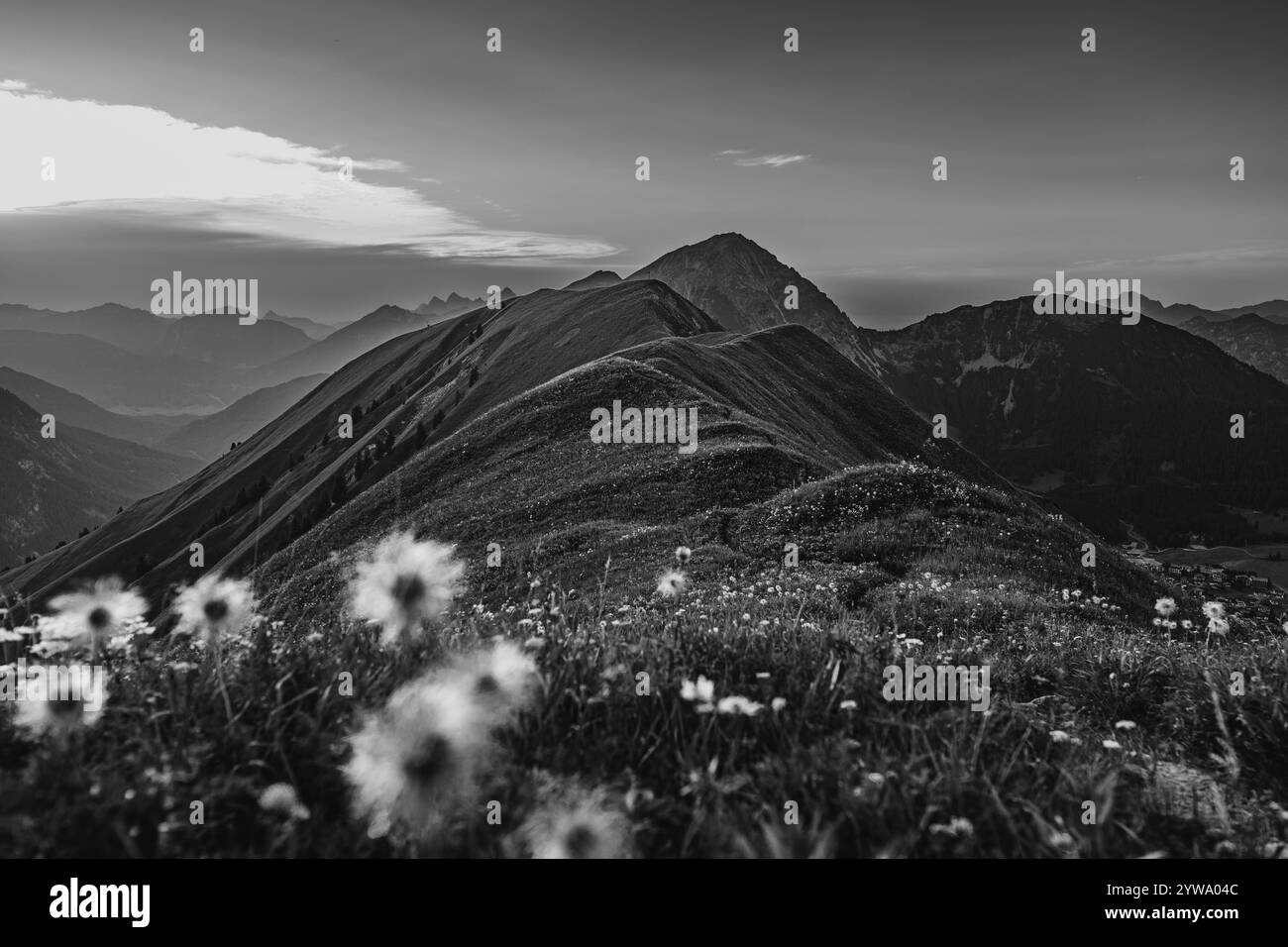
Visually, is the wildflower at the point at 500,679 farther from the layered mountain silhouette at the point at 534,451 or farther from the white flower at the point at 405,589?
the layered mountain silhouette at the point at 534,451

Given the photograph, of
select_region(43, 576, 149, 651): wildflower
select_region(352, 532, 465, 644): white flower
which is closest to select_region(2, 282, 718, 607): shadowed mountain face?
select_region(43, 576, 149, 651): wildflower

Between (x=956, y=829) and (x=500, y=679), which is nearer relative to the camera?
(x=956, y=829)

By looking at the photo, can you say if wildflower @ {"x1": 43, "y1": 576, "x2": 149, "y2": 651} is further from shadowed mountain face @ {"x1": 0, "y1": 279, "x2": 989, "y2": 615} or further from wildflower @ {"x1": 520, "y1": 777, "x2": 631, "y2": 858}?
wildflower @ {"x1": 520, "y1": 777, "x2": 631, "y2": 858}

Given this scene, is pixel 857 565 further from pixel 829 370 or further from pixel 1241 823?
pixel 829 370

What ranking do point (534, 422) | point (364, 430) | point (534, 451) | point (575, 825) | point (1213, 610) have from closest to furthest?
point (575, 825), point (1213, 610), point (534, 451), point (534, 422), point (364, 430)

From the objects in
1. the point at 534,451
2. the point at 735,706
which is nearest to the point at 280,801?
the point at 735,706

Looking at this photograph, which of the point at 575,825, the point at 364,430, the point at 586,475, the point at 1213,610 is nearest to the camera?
the point at 575,825

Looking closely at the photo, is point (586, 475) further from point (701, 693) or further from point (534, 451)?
point (701, 693)
